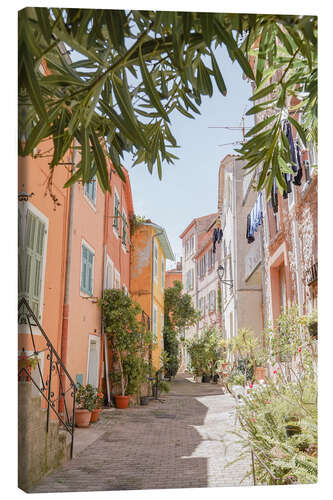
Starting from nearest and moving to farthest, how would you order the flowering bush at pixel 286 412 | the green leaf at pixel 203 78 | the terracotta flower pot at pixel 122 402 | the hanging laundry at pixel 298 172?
the green leaf at pixel 203 78 < the flowering bush at pixel 286 412 < the hanging laundry at pixel 298 172 < the terracotta flower pot at pixel 122 402

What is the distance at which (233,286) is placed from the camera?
167 inches

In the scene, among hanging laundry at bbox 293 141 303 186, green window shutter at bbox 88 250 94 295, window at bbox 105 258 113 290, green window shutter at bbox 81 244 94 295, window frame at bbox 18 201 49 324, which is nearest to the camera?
window frame at bbox 18 201 49 324

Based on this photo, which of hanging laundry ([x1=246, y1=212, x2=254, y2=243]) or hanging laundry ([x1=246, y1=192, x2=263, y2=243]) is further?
hanging laundry ([x1=246, y1=212, x2=254, y2=243])

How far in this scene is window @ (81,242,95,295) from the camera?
15.4ft

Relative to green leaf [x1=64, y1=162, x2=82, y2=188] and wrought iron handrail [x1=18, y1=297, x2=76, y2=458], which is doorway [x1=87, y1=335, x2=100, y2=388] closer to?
wrought iron handrail [x1=18, y1=297, x2=76, y2=458]

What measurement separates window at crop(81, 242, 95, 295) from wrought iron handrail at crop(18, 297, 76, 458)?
1040 millimetres

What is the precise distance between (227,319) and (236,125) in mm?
1501

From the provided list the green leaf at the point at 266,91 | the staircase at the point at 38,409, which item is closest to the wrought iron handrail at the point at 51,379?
the staircase at the point at 38,409

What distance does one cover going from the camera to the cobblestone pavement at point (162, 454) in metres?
3.06

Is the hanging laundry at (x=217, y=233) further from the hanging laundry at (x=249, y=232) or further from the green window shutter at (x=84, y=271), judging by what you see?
the green window shutter at (x=84, y=271)

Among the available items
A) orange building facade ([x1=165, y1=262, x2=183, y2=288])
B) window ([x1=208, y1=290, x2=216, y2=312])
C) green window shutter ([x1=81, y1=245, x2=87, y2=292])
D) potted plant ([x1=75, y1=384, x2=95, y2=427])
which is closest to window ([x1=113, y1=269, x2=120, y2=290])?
orange building facade ([x1=165, y1=262, x2=183, y2=288])

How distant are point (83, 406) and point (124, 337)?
9.41 ft

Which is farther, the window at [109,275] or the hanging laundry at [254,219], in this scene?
the window at [109,275]

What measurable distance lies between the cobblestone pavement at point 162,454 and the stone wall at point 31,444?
0.07 metres
